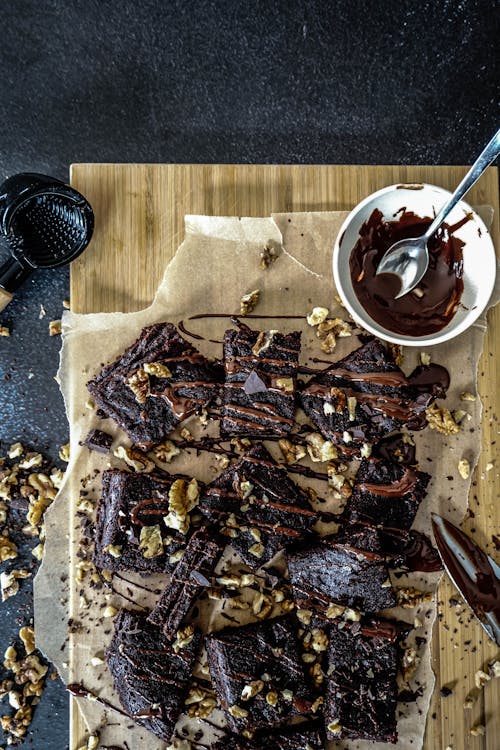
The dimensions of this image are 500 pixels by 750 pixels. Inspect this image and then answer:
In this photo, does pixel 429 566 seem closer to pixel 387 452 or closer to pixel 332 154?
pixel 387 452

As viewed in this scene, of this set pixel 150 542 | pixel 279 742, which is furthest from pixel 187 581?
pixel 279 742

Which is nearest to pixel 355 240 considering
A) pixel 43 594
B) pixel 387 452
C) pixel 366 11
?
pixel 387 452

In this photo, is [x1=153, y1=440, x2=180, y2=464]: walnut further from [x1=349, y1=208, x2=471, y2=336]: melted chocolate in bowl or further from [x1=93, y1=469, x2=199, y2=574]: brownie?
[x1=349, y1=208, x2=471, y2=336]: melted chocolate in bowl

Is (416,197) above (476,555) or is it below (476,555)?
above

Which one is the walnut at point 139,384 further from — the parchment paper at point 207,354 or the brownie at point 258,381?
the brownie at point 258,381

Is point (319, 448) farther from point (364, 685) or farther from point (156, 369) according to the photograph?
point (364, 685)

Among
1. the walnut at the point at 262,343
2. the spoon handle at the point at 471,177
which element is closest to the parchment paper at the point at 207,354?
the walnut at the point at 262,343

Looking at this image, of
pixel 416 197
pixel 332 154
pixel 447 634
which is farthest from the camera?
pixel 332 154
